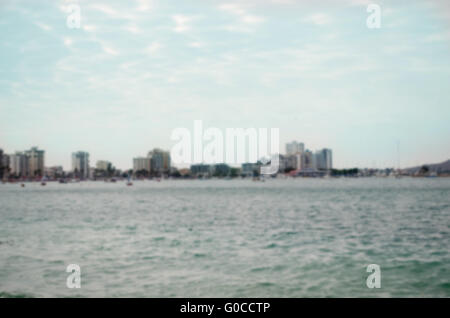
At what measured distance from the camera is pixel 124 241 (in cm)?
2106

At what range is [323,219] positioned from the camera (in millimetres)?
31297

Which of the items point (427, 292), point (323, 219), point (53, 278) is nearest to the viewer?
point (427, 292)

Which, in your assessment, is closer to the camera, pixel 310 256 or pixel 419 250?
pixel 310 256
